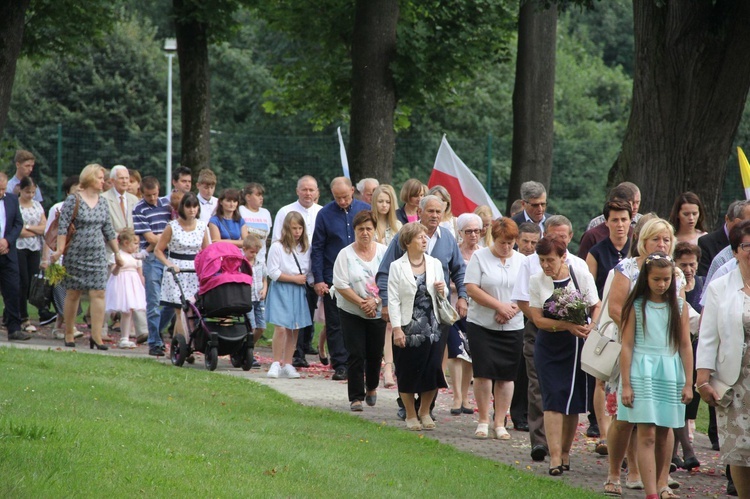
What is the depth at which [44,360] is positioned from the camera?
1245cm

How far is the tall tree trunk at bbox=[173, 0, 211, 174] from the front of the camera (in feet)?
72.3

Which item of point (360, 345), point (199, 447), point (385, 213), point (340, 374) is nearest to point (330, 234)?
point (385, 213)

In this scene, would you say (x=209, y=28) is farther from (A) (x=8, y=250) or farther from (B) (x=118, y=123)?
(B) (x=118, y=123)

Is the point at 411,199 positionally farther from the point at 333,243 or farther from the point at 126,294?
the point at 126,294

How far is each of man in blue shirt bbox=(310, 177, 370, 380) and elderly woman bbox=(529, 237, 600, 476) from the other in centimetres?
436

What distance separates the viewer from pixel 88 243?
14.9m

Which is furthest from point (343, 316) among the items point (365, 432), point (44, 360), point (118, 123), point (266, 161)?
point (118, 123)

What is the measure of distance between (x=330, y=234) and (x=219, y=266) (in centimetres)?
129

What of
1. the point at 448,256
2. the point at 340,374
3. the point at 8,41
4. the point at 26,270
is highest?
the point at 8,41

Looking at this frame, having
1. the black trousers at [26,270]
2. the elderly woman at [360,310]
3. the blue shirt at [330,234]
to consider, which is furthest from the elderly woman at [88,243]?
the elderly woman at [360,310]

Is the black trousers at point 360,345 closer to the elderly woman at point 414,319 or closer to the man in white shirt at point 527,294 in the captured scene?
the elderly woman at point 414,319

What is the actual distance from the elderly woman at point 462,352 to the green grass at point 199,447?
145 cm

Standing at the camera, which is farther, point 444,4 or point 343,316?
point 444,4

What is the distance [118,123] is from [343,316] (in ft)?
118
